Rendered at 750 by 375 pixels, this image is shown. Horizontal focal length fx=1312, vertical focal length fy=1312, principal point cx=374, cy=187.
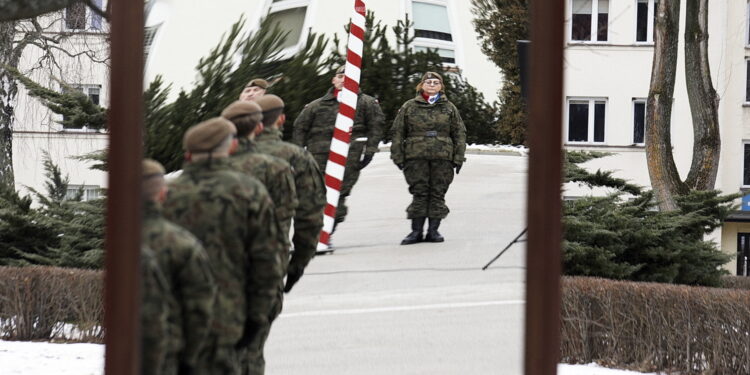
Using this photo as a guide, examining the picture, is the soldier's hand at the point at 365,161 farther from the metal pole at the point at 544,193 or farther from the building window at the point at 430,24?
the metal pole at the point at 544,193

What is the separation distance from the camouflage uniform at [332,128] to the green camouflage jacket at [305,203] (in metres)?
0.06

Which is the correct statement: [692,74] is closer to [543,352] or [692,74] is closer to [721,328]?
[721,328]

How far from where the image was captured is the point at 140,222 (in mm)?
3434

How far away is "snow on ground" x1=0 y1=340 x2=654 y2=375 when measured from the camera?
29.9 ft

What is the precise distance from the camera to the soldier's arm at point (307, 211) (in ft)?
14.9

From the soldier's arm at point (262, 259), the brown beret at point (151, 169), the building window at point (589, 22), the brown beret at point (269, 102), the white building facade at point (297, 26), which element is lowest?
the soldier's arm at point (262, 259)

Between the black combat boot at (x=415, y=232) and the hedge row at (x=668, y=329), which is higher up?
the black combat boot at (x=415, y=232)

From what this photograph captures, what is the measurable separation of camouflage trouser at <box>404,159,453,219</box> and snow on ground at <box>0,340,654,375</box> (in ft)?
10.7

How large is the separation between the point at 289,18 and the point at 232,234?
1076 millimetres

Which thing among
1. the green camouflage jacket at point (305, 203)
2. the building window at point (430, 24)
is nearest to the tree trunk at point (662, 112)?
the building window at point (430, 24)

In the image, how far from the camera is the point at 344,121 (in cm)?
464

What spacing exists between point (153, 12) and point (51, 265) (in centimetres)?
857

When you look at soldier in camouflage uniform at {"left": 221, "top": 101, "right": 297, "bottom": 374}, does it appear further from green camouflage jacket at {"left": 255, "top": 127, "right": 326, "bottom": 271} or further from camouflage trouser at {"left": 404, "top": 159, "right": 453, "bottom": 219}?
camouflage trouser at {"left": 404, "top": 159, "right": 453, "bottom": 219}

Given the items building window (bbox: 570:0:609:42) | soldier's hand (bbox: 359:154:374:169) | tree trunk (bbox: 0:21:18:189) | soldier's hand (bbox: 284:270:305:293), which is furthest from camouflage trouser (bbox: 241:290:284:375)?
tree trunk (bbox: 0:21:18:189)
